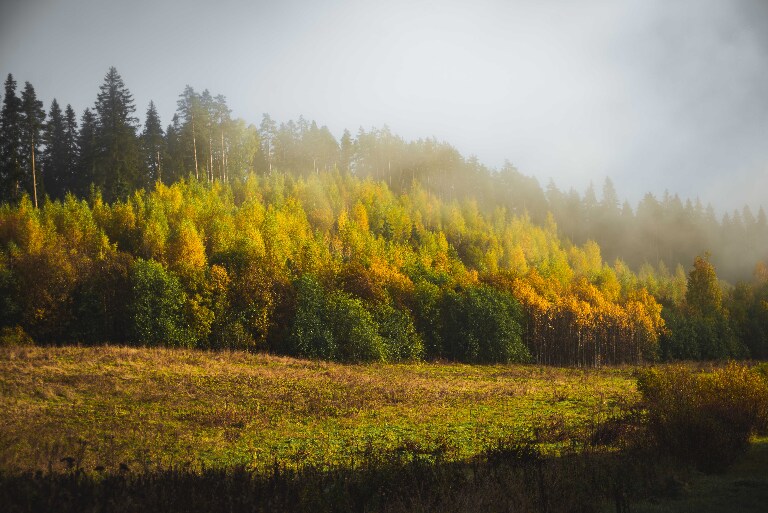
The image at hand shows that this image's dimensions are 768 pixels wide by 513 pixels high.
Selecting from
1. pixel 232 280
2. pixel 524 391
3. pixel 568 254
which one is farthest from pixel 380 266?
pixel 568 254

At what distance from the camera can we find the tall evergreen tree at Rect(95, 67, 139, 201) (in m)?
71.4

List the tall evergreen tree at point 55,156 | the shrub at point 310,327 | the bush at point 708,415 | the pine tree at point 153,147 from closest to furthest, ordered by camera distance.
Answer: the bush at point 708,415 < the shrub at point 310,327 < the tall evergreen tree at point 55,156 < the pine tree at point 153,147

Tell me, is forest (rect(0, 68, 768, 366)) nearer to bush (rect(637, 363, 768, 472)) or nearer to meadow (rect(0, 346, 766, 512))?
meadow (rect(0, 346, 766, 512))

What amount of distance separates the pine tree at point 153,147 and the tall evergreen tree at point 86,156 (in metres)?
8.42

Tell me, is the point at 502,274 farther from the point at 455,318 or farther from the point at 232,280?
the point at 232,280

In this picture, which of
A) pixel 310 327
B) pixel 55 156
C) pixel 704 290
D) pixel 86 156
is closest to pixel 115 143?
pixel 86 156

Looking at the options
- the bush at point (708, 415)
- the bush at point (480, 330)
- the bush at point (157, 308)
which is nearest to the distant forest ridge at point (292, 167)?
the bush at point (157, 308)

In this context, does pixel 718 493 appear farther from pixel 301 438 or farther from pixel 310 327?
pixel 310 327

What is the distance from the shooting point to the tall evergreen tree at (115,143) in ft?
234

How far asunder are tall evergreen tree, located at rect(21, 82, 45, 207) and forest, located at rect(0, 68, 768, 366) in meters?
0.31

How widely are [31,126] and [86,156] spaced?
36.4 ft

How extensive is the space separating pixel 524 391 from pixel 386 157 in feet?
339

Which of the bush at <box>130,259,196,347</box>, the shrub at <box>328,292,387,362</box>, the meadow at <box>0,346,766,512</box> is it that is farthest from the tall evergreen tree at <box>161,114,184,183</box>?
the meadow at <box>0,346,766,512</box>

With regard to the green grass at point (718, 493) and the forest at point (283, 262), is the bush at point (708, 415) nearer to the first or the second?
the green grass at point (718, 493)
